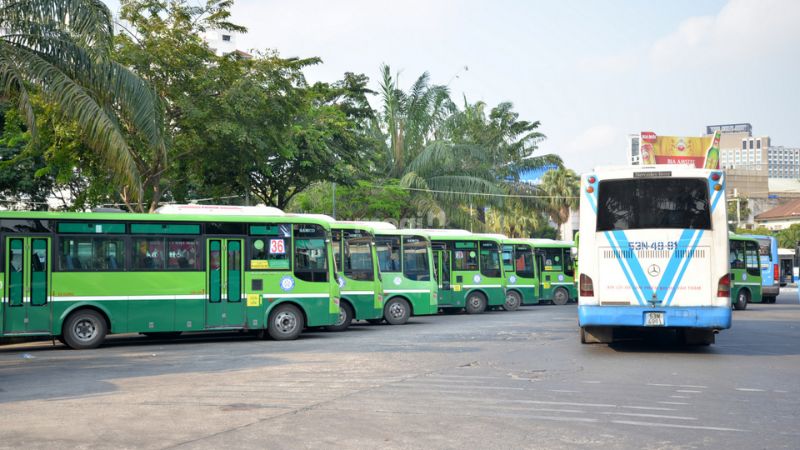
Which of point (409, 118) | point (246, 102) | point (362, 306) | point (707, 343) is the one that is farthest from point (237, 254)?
point (409, 118)

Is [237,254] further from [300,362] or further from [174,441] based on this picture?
[174,441]

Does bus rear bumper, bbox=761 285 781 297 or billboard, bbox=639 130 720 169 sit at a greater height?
billboard, bbox=639 130 720 169

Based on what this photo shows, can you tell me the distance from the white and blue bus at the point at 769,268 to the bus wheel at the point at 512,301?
45.4ft

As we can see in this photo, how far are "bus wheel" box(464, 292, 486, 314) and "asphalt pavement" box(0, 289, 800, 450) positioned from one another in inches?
490

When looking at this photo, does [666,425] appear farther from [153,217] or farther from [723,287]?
[153,217]

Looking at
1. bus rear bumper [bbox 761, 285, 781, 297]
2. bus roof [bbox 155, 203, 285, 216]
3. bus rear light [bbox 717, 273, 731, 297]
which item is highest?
bus roof [bbox 155, 203, 285, 216]

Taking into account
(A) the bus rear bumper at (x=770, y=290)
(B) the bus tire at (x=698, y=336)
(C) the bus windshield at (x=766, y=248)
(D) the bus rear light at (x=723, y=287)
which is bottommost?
(B) the bus tire at (x=698, y=336)

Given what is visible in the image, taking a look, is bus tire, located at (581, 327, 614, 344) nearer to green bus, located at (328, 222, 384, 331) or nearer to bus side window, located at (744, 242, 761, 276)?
green bus, located at (328, 222, 384, 331)

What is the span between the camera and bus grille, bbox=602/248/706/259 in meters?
14.0

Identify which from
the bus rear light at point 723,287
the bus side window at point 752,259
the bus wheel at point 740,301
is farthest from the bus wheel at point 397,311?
the bus side window at point 752,259

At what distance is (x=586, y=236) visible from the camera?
14.6 m

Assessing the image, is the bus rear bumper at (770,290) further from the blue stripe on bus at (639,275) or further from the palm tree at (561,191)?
the blue stripe on bus at (639,275)

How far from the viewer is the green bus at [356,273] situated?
71.5 ft

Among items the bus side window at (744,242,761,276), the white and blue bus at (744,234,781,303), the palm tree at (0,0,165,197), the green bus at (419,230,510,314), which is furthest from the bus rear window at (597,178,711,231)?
the white and blue bus at (744,234,781,303)
